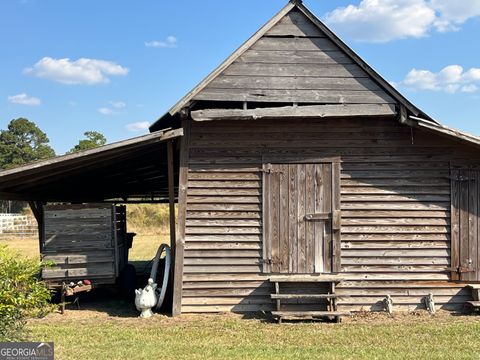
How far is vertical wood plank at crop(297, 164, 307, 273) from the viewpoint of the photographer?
9477 millimetres

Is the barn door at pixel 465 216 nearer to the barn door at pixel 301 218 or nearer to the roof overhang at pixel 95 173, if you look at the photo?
the barn door at pixel 301 218

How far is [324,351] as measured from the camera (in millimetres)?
7000

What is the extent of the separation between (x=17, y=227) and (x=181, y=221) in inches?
1298

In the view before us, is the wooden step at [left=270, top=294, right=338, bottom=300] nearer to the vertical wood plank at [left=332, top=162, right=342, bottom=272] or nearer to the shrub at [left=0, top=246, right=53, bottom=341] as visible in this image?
the vertical wood plank at [left=332, top=162, right=342, bottom=272]

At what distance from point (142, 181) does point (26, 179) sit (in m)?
5.79

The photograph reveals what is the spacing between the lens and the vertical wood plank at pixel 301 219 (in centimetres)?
948

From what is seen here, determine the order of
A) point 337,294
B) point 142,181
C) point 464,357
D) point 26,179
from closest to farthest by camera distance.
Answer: point 464,357
point 337,294
point 26,179
point 142,181

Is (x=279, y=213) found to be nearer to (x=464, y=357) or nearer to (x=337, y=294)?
(x=337, y=294)

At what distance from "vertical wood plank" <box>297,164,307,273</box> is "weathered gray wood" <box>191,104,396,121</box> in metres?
1.02

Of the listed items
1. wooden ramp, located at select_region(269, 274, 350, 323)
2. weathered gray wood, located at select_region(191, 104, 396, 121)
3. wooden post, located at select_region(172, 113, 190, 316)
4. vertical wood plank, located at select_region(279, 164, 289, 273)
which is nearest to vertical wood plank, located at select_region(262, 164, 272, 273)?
vertical wood plank, located at select_region(279, 164, 289, 273)

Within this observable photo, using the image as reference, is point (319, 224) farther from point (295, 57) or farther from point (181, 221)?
point (295, 57)

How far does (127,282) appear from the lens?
11.1 metres

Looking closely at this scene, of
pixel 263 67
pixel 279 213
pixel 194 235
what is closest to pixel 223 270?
pixel 194 235

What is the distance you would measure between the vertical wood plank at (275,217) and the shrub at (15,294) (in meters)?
4.70
